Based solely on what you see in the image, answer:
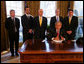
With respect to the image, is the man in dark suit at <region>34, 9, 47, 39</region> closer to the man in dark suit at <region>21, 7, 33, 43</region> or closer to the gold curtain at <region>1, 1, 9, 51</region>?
the man in dark suit at <region>21, 7, 33, 43</region>

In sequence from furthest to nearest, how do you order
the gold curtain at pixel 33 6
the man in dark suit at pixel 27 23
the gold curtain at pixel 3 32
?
the gold curtain at pixel 33 6 → the gold curtain at pixel 3 32 → the man in dark suit at pixel 27 23

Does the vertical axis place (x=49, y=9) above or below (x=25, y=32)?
above

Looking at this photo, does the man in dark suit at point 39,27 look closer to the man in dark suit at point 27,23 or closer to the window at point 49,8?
the man in dark suit at point 27,23

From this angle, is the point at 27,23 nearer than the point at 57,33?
No

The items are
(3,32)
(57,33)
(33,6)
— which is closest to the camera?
(57,33)

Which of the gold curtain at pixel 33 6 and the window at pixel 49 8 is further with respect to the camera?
the window at pixel 49 8

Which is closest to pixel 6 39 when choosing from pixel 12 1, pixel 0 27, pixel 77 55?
pixel 0 27

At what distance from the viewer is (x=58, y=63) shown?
6.47 ft

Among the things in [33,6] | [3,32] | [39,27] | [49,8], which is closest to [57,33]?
[39,27]

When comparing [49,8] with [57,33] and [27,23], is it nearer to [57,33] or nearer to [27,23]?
[27,23]

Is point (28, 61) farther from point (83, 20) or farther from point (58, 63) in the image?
point (83, 20)

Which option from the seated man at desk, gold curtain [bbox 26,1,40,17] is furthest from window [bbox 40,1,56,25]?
the seated man at desk

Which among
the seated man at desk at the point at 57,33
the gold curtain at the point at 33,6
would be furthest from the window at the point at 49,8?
the seated man at desk at the point at 57,33

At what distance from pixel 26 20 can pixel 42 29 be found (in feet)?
1.98
